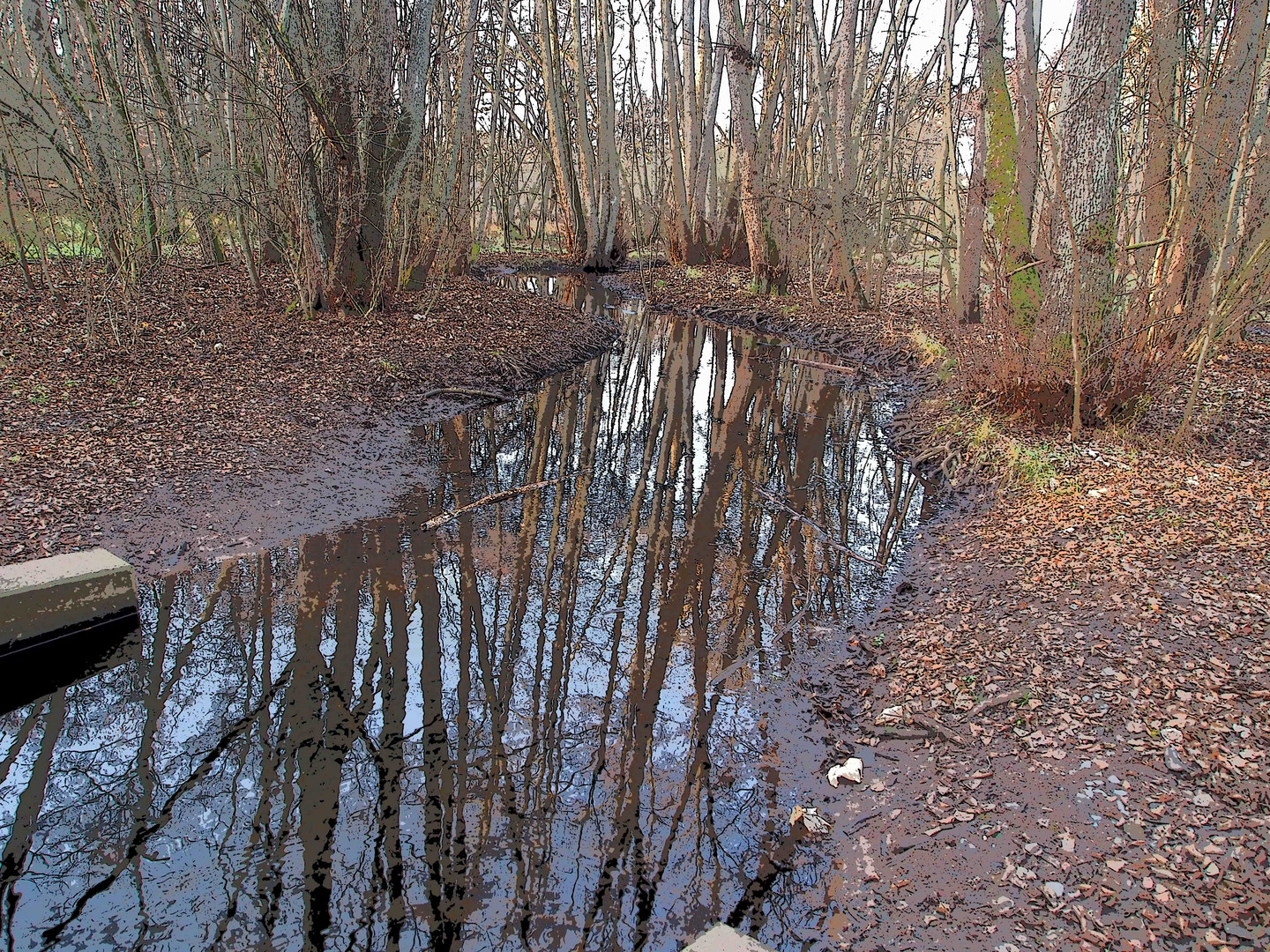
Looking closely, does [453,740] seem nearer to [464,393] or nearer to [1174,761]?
[1174,761]

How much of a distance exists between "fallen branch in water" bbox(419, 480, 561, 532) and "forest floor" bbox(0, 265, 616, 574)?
0.55 metres

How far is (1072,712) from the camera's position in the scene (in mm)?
4020

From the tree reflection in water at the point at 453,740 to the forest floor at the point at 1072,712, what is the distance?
42 centimetres

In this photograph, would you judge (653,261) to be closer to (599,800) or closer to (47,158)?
(47,158)

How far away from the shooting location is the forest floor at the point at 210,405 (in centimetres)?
609

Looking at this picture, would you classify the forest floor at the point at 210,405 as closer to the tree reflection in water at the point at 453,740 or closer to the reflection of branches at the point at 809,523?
the tree reflection in water at the point at 453,740

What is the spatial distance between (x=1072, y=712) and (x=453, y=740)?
3.01m

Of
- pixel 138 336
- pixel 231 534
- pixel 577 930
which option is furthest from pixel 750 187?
pixel 577 930

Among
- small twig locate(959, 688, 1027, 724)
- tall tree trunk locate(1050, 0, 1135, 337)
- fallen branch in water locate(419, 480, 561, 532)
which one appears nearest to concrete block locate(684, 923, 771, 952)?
small twig locate(959, 688, 1027, 724)

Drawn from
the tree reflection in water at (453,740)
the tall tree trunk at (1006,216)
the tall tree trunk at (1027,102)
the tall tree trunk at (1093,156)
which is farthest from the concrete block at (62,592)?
the tall tree trunk at (1027,102)

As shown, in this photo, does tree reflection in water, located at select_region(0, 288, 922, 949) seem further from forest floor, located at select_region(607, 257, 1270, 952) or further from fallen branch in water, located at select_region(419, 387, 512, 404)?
fallen branch in water, located at select_region(419, 387, 512, 404)

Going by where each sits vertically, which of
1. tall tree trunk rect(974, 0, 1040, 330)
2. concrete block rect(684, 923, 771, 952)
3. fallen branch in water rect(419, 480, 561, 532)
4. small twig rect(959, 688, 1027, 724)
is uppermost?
tall tree trunk rect(974, 0, 1040, 330)

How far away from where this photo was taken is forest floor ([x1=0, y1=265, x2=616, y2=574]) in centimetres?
609

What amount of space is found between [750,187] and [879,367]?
17.2ft
